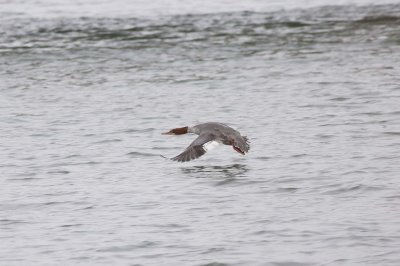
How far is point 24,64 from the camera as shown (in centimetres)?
2261

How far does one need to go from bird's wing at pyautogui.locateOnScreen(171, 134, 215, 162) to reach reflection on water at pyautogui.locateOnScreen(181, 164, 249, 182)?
24cm

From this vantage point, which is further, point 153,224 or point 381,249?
point 153,224

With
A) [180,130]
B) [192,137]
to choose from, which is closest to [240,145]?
[180,130]

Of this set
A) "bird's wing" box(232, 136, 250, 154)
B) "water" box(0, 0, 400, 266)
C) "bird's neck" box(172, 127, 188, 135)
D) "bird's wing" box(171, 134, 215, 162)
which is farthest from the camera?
"bird's neck" box(172, 127, 188, 135)

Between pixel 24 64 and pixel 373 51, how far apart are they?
721cm

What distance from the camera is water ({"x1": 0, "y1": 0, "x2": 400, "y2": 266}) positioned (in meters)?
9.74

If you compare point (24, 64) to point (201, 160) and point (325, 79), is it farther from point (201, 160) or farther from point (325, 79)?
point (201, 160)

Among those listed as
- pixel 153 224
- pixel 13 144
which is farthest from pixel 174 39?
pixel 153 224

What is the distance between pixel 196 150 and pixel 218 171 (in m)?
0.42

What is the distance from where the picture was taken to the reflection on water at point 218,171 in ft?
41.0

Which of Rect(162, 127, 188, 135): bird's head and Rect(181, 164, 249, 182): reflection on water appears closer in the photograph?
Rect(181, 164, 249, 182): reflection on water

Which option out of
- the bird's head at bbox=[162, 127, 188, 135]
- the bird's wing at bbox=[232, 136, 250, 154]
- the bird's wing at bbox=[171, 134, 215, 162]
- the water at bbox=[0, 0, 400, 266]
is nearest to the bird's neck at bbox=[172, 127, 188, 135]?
the bird's head at bbox=[162, 127, 188, 135]

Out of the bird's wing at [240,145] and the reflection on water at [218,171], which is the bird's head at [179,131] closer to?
the reflection on water at [218,171]

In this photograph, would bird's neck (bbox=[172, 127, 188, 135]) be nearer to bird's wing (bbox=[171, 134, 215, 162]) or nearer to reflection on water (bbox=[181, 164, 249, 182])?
reflection on water (bbox=[181, 164, 249, 182])
